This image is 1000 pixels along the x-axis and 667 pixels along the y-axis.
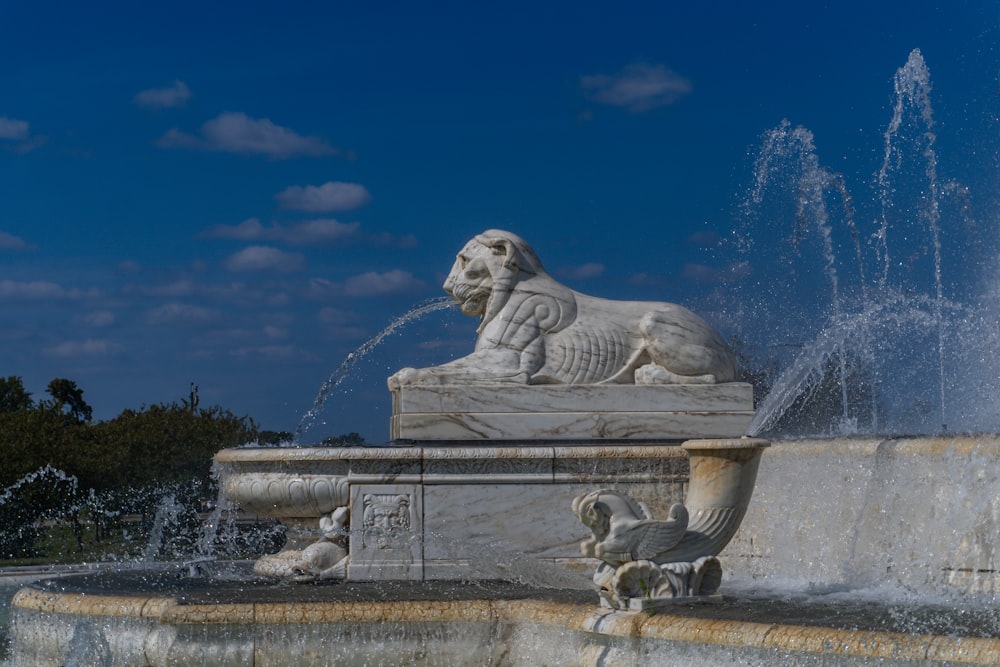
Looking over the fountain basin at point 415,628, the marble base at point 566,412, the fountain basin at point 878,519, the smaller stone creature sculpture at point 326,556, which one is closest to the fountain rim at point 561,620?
the fountain basin at point 415,628

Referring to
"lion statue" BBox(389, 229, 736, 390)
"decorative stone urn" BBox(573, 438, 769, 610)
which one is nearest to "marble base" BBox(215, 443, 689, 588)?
"lion statue" BBox(389, 229, 736, 390)

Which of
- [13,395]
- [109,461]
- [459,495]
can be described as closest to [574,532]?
[459,495]

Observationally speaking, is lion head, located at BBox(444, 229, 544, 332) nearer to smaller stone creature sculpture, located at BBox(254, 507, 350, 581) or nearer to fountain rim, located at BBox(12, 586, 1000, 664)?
smaller stone creature sculpture, located at BBox(254, 507, 350, 581)

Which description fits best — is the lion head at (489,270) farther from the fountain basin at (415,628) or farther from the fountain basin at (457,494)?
the fountain basin at (415,628)

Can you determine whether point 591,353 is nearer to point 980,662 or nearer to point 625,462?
point 625,462

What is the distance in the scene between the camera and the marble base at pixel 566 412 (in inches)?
407

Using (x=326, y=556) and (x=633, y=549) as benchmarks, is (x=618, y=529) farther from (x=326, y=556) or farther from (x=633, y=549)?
(x=326, y=556)

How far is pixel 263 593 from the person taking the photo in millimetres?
8828

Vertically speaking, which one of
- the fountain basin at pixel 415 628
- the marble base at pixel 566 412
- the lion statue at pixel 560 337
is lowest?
the fountain basin at pixel 415 628

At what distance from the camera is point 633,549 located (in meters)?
7.55

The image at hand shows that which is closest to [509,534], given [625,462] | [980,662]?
[625,462]

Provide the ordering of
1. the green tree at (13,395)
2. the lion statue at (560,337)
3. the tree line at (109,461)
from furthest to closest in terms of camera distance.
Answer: the green tree at (13,395), the tree line at (109,461), the lion statue at (560,337)

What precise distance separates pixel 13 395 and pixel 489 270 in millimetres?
48767

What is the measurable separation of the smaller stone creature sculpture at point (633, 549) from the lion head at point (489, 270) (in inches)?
142
